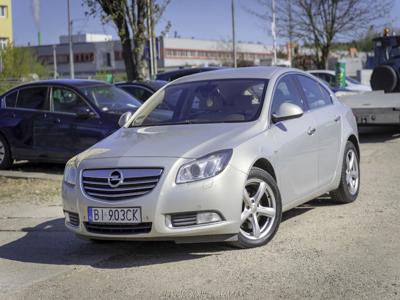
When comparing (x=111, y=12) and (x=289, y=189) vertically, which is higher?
(x=111, y=12)

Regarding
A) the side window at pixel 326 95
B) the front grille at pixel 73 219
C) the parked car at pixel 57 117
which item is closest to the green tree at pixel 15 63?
the parked car at pixel 57 117

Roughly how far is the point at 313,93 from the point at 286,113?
1281 millimetres

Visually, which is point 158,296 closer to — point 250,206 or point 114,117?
point 250,206

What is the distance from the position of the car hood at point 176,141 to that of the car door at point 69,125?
420cm

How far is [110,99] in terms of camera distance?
11453 millimetres

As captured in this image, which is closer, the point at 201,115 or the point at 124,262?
the point at 124,262

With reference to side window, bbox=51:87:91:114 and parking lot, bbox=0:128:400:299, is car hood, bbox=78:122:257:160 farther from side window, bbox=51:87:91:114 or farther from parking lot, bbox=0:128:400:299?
side window, bbox=51:87:91:114

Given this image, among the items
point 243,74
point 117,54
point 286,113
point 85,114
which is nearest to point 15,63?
point 117,54

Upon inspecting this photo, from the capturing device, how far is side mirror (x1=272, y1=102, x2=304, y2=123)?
653cm

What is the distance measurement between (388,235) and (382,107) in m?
8.46

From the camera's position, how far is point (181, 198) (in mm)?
5555

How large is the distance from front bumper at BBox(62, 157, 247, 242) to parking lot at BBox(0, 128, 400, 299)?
0.29m

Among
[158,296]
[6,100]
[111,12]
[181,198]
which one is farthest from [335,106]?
[111,12]

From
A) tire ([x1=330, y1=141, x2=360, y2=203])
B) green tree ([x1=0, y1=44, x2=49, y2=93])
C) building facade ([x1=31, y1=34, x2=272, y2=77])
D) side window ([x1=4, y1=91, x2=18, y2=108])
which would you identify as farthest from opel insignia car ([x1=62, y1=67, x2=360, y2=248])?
building facade ([x1=31, y1=34, x2=272, y2=77])
